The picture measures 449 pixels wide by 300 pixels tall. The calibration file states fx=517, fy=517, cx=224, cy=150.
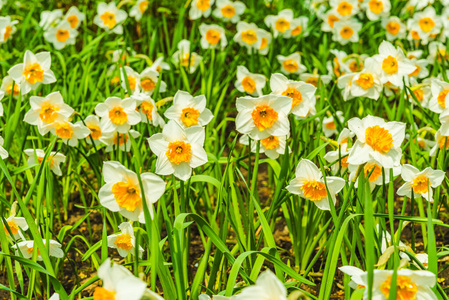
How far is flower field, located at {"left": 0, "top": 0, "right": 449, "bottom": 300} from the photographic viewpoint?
5.38 feet

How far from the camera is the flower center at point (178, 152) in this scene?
1784 mm

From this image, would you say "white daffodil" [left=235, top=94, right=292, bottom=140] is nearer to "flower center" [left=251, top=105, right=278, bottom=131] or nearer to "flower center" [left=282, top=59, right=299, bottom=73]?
"flower center" [left=251, top=105, right=278, bottom=131]

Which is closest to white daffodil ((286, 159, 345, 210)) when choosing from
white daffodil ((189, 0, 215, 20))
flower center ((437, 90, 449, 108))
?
flower center ((437, 90, 449, 108))

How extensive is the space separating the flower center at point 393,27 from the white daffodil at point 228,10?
1.19 m

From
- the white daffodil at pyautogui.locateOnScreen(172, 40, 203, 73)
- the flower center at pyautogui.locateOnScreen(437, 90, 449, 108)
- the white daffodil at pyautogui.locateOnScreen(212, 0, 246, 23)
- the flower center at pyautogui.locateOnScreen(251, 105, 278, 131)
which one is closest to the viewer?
the flower center at pyautogui.locateOnScreen(251, 105, 278, 131)

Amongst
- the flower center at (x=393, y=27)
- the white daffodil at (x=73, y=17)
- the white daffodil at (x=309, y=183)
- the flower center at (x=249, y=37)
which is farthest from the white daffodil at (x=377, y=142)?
the white daffodil at (x=73, y=17)

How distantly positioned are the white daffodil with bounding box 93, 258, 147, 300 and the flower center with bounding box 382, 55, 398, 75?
1892 mm

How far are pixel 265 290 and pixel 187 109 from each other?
3.73 feet

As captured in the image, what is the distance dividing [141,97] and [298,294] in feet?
4.69

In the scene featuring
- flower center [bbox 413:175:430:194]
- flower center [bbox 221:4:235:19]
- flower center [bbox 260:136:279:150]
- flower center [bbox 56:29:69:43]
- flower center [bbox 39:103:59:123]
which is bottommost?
flower center [bbox 413:175:430:194]

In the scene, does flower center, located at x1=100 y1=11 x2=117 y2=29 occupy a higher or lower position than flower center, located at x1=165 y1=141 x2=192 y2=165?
higher

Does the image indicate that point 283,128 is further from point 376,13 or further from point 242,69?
point 376,13

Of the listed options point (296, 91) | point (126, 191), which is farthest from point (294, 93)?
point (126, 191)

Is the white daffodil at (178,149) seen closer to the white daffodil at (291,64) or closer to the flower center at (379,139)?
the flower center at (379,139)
